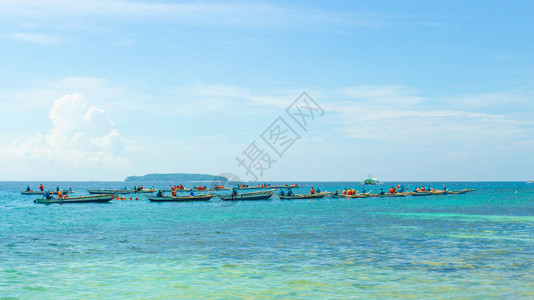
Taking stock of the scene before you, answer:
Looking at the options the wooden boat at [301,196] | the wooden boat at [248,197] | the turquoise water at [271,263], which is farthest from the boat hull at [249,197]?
the turquoise water at [271,263]

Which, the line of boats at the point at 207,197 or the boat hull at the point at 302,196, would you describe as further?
the boat hull at the point at 302,196

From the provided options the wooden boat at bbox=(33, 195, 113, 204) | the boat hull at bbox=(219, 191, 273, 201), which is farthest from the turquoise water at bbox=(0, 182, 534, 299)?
the boat hull at bbox=(219, 191, 273, 201)

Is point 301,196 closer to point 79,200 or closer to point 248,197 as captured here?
point 248,197

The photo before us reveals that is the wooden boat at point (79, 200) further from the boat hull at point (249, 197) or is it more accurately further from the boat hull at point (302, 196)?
the boat hull at point (302, 196)

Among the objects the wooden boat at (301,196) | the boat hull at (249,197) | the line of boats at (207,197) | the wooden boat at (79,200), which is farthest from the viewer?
the wooden boat at (301,196)

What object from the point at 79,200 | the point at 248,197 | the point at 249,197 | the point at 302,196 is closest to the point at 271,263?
the point at 79,200

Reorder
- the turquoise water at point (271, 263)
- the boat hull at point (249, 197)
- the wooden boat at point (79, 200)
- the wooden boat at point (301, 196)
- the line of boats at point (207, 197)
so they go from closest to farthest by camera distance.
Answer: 1. the turquoise water at point (271, 263)
2. the wooden boat at point (79, 200)
3. the line of boats at point (207, 197)
4. the boat hull at point (249, 197)
5. the wooden boat at point (301, 196)

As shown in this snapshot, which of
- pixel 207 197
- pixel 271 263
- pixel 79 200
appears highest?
pixel 207 197

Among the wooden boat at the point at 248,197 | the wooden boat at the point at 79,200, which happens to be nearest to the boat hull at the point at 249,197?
the wooden boat at the point at 248,197

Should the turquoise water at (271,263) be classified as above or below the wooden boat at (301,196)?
below

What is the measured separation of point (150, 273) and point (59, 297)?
4.69m

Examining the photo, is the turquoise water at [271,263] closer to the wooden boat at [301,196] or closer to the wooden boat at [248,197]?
the wooden boat at [248,197]

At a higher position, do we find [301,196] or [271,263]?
[301,196]

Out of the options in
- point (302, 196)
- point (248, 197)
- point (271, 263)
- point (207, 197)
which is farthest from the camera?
point (302, 196)
